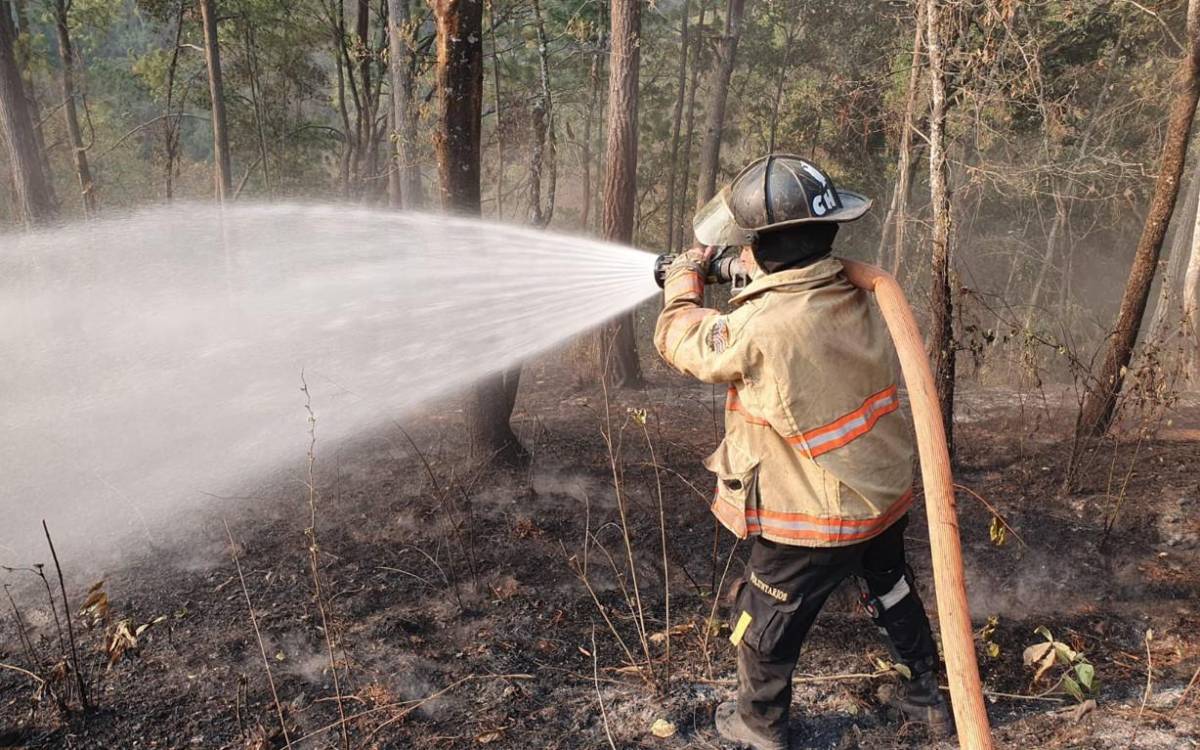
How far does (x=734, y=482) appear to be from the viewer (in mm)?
2574

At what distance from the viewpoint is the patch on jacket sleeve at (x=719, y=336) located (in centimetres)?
242

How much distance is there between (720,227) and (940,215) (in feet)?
10.6

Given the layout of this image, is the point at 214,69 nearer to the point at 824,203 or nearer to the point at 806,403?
the point at 824,203

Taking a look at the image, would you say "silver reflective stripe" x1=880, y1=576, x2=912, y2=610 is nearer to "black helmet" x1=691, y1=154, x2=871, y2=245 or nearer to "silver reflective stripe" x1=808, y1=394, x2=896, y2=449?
"silver reflective stripe" x1=808, y1=394, x2=896, y2=449

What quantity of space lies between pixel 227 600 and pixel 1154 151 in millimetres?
20384

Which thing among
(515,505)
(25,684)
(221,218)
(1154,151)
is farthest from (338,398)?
(1154,151)

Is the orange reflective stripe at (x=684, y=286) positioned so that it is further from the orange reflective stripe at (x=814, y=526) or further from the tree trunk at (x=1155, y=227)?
the tree trunk at (x=1155, y=227)

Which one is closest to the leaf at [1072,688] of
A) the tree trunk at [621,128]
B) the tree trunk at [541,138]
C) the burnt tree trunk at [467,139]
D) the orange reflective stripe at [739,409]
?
the orange reflective stripe at [739,409]

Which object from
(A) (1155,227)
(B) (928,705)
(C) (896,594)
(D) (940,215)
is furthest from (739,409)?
(A) (1155,227)

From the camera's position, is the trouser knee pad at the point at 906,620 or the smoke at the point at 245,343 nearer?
the trouser knee pad at the point at 906,620

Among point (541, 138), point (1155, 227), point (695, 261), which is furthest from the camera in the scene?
point (541, 138)

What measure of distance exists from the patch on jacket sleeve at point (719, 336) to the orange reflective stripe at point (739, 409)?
0.69ft

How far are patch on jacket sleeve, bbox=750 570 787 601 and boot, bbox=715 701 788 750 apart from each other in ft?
1.85

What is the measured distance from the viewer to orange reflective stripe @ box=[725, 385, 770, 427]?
97.7 inches
